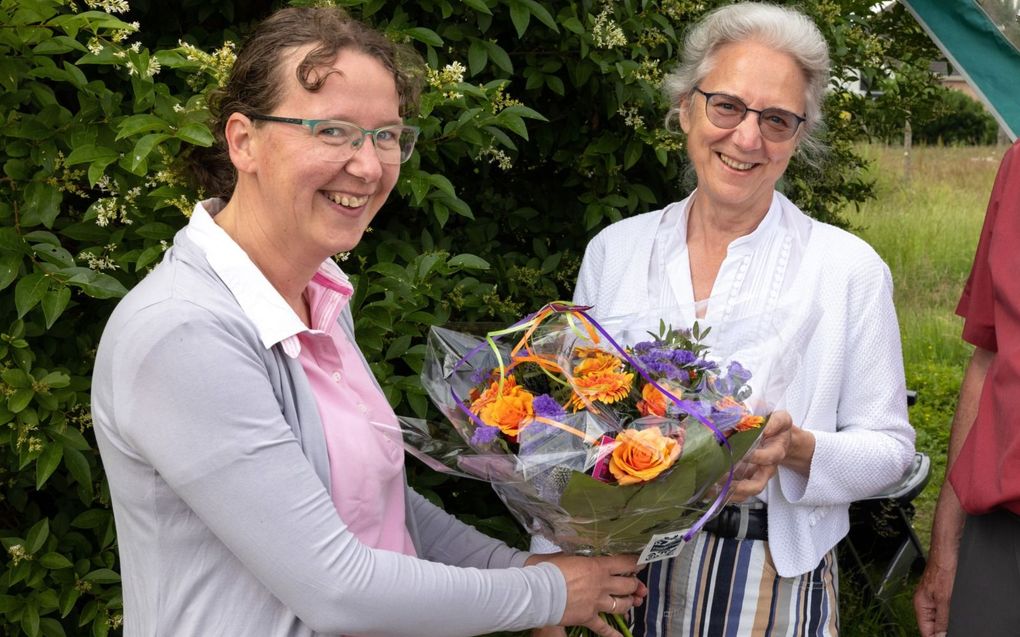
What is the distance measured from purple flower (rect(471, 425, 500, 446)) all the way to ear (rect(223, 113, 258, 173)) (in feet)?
1.86

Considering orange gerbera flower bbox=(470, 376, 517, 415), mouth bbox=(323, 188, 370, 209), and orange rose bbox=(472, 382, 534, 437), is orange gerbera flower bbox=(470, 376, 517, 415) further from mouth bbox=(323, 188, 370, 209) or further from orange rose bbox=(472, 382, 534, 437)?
mouth bbox=(323, 188, 370, 209)

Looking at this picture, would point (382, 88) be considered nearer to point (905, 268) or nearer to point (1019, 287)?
point (1019, 287)

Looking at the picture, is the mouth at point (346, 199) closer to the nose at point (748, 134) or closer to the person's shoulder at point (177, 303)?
the person's shoulder at point (177, 303)

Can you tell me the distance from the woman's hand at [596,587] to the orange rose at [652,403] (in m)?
0.37

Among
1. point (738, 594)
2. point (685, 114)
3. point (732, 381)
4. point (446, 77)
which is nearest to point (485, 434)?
point (732, 381)

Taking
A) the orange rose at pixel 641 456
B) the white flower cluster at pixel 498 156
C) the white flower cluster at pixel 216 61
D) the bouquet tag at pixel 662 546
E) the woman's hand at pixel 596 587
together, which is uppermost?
the white flower cluster at pixel 216 61

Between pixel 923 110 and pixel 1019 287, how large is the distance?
7.71ft

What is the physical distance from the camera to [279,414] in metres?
1.66

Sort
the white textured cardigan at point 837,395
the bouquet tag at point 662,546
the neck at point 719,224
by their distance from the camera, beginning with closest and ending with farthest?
the bouquet tag at point 662,546 < the white textured cardigan at point 837,395 < the neck at point 719,224

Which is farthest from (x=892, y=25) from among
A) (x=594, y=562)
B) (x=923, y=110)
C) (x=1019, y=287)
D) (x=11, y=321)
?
(x=11, y=321)

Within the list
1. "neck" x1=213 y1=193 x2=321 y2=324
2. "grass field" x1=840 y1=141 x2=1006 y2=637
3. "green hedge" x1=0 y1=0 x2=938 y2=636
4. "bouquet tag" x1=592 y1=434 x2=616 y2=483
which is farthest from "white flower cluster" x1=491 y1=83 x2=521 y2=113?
"grass field" x1=840 y1=141 x2=1006 y2=637

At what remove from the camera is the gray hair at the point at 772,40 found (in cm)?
238

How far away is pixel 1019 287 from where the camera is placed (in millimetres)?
2244

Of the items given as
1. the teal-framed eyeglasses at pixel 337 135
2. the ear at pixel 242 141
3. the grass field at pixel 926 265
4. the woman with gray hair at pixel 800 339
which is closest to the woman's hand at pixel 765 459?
the woman with gray hair at pixel 800 339
